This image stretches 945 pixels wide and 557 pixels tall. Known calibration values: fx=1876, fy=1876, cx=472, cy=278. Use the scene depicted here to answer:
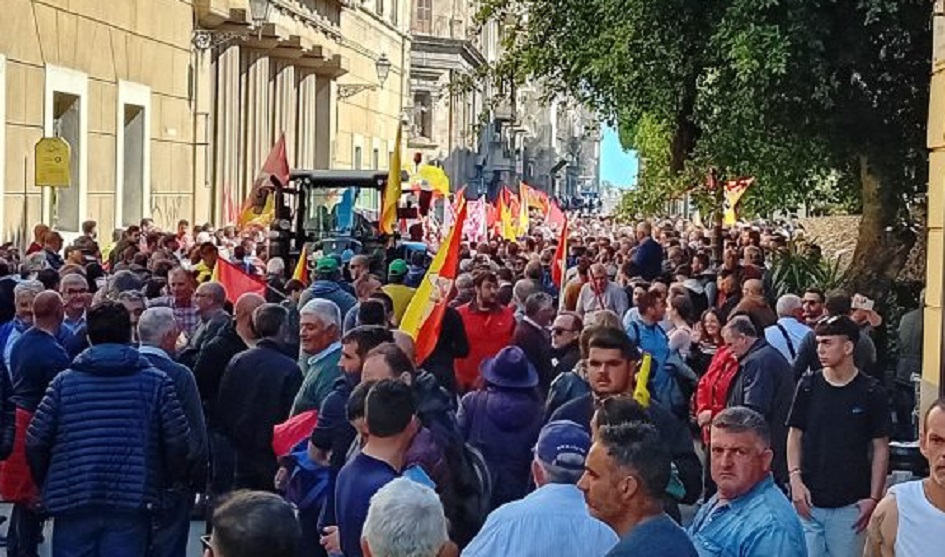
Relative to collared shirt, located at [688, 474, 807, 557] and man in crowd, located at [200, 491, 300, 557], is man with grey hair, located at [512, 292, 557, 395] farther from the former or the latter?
man in crowd, located at [200, 491, 300, 557]

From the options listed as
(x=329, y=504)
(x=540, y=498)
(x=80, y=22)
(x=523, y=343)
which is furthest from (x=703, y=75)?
(x=540, y=498)

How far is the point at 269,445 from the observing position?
10.0m

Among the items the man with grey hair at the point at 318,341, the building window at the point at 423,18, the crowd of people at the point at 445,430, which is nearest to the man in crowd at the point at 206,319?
the crowd of people at the point at 445,430

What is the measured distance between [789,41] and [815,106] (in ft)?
5.80

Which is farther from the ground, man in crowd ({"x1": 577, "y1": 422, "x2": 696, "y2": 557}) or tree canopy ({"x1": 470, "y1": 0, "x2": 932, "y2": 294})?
tree canopy ({"x1": 470, "y1": 0, "x2": 932, "y2": 294})

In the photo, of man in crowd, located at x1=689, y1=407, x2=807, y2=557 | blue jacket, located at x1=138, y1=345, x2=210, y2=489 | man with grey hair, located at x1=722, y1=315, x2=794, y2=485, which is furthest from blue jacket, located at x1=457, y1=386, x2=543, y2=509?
man in crowd, located at x1=689, y1=407, x2=807, y2=557

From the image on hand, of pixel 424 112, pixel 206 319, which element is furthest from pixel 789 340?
pixel 424 112

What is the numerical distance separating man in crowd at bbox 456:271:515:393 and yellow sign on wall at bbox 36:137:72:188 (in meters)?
7.51

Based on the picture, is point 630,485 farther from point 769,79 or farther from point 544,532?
point 769,79

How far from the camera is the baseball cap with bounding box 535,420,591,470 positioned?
19.3 feet

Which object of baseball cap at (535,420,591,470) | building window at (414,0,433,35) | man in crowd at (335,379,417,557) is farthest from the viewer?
building window at (414,0,433,35)

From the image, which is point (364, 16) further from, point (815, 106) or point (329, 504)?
point (329, 504)

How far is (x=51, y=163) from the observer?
19797 mm

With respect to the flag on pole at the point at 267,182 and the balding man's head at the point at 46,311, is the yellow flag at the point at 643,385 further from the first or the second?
the flag on pole at the point at 267,182
